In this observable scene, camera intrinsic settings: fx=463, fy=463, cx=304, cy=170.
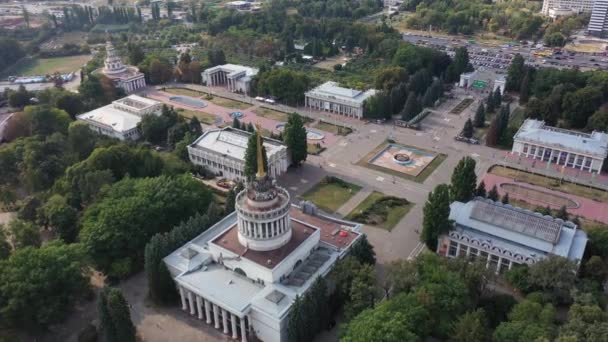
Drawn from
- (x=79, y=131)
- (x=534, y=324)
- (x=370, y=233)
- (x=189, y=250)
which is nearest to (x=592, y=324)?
(x=534, y=324)

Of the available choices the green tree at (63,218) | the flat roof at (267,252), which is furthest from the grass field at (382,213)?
the green tree at (63,218)

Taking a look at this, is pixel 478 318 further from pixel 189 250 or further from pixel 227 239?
pixel 189 250

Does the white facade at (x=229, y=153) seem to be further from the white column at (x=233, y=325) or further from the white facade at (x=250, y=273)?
the white column at (x=233, y=325)

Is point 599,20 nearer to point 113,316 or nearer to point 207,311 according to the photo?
point 207,311

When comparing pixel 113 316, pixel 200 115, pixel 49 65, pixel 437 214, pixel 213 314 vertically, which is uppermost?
pixel 437 214

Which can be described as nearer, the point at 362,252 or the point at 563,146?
the point at 362,252

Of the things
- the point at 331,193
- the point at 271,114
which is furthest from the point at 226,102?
the point at 331,193
